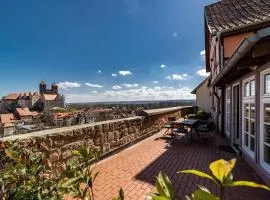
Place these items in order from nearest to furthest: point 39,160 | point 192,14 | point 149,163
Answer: point 39,160, point 149,163, point 192,14

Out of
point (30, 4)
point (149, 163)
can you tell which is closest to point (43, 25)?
point (30, 4)

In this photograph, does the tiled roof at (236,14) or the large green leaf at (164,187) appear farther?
the tiled roof at (236,14)

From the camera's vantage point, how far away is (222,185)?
60cm

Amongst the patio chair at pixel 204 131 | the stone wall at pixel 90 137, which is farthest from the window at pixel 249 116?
the stone wall at pixel 90 137

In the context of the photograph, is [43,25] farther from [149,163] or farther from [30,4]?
[149,163]

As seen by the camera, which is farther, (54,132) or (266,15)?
(266,15)

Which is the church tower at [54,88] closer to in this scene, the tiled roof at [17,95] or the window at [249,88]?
the tiled roof at [17,95]

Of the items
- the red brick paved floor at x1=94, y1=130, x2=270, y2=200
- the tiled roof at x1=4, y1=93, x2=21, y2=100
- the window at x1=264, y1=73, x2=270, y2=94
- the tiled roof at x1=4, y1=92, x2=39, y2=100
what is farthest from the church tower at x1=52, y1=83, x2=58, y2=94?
the window at x1=264, y1=73, x2=270, y2=94

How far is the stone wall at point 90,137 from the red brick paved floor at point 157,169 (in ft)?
1.38

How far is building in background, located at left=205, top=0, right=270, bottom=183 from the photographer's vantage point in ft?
9.51

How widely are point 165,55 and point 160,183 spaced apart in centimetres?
2375

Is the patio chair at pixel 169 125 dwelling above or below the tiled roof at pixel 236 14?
below

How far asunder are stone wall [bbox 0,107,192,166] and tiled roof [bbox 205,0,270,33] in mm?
5339

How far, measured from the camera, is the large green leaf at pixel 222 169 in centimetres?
59
